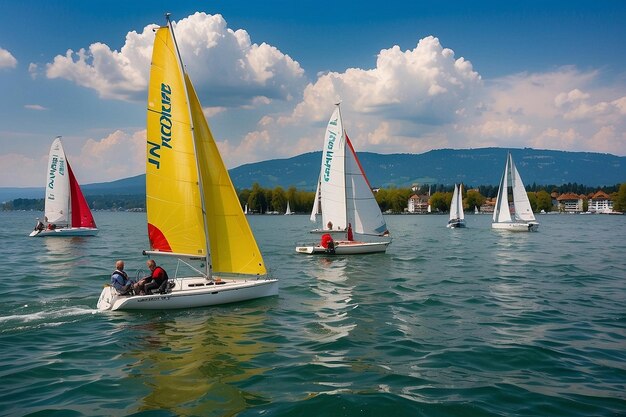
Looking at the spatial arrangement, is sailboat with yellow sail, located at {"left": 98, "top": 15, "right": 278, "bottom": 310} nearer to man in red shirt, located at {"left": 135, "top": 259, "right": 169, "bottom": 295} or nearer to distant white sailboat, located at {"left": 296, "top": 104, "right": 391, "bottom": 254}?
man in red shirt, located at {"left": 135, "top": 259, "right": 169, "bottom": 295}

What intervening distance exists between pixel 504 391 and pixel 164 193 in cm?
1286

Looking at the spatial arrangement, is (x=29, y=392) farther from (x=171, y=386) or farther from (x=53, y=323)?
(x=53, y=323)

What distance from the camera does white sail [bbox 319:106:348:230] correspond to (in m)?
36.2

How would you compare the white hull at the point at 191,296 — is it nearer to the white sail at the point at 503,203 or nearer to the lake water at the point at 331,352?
the lake water at the point at 331,352

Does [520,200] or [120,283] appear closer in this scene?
[120,283]

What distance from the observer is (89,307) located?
18.3 metres

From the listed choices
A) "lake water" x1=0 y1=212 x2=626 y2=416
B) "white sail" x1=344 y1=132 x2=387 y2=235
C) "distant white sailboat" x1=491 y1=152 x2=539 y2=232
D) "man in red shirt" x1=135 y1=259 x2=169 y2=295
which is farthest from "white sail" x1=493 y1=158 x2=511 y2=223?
"man in red shirt" x1=135 y1=259 x2=169 y2=295

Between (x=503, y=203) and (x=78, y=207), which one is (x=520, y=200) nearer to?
(x=503, y=203)

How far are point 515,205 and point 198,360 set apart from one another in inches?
2448

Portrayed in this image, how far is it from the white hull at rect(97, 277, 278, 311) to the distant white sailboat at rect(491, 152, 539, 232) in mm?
52646

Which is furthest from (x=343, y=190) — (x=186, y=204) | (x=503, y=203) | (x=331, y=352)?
(x=503, y=203)

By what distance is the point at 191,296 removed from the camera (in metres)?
17.5

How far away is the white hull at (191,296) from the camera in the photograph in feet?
56.0

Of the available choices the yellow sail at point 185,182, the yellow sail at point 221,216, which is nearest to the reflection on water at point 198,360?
the yellow sail at point 221,216
